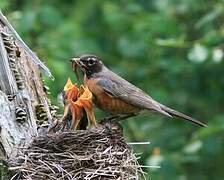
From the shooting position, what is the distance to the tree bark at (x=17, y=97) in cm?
617

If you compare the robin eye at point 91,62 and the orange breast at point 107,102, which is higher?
the robin eye at point 91,62

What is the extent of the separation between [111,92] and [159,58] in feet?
9.88

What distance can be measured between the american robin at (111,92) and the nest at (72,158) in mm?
997

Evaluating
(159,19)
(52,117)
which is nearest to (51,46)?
(159,19)

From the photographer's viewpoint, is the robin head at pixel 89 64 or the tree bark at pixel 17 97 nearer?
the tree bark at pixel 17 97

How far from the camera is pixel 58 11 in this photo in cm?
1078

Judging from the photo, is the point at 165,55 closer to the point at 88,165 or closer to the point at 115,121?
the point at 115,121

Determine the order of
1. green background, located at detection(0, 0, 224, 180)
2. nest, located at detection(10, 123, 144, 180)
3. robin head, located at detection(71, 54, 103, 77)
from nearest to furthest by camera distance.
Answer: nest, located at detection(10, 123, 144, 180) → robin head, located at detection(71, 54, 103, 77) → green background, located at detection(0, 0, 224, 180)

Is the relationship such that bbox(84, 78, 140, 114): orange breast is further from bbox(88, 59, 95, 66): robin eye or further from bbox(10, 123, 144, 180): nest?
bbox(10, 123, 144, 180): nest

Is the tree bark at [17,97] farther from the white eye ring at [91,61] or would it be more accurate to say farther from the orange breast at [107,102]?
the white eye ring at [91,61]

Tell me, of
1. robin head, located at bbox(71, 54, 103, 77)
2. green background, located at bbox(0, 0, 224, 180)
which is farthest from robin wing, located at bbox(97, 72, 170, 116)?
green background, located at bbox(0, 0, 224, 180)

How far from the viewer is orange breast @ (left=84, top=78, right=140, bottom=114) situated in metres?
7.28

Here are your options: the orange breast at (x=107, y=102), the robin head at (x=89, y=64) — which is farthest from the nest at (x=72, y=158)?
the robin head at (x=89, y=64)

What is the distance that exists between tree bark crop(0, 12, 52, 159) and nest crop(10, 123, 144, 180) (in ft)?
0.42
